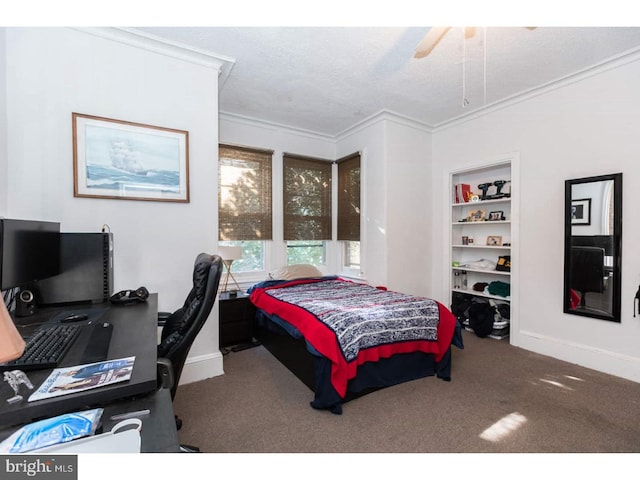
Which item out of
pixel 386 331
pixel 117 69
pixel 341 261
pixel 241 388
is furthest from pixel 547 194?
pixel 117 69

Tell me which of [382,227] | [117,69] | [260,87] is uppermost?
[260,87]

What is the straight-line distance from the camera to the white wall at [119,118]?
6.73ft

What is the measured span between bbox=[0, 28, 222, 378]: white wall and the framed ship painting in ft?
0.20

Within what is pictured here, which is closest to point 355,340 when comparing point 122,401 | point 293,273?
point 122,401

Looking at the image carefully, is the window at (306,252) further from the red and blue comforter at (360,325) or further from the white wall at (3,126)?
the white wall at (3,126)

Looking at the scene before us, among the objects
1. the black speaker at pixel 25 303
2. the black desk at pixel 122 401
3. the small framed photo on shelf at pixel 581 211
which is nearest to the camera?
the black desk at pixel 122 401

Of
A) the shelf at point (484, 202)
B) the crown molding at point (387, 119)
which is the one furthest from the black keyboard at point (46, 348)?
the shelf at point (484, 202)

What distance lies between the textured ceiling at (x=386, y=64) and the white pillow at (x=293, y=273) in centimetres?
203

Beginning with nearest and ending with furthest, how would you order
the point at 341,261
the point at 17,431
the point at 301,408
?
the point at 17,431, the point at 301,408, the point at 341,261

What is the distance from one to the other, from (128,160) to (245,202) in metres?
1.74

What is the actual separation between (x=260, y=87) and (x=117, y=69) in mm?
1339

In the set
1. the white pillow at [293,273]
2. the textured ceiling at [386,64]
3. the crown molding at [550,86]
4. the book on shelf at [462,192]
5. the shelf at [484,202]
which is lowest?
the white pillow at [293,273]
